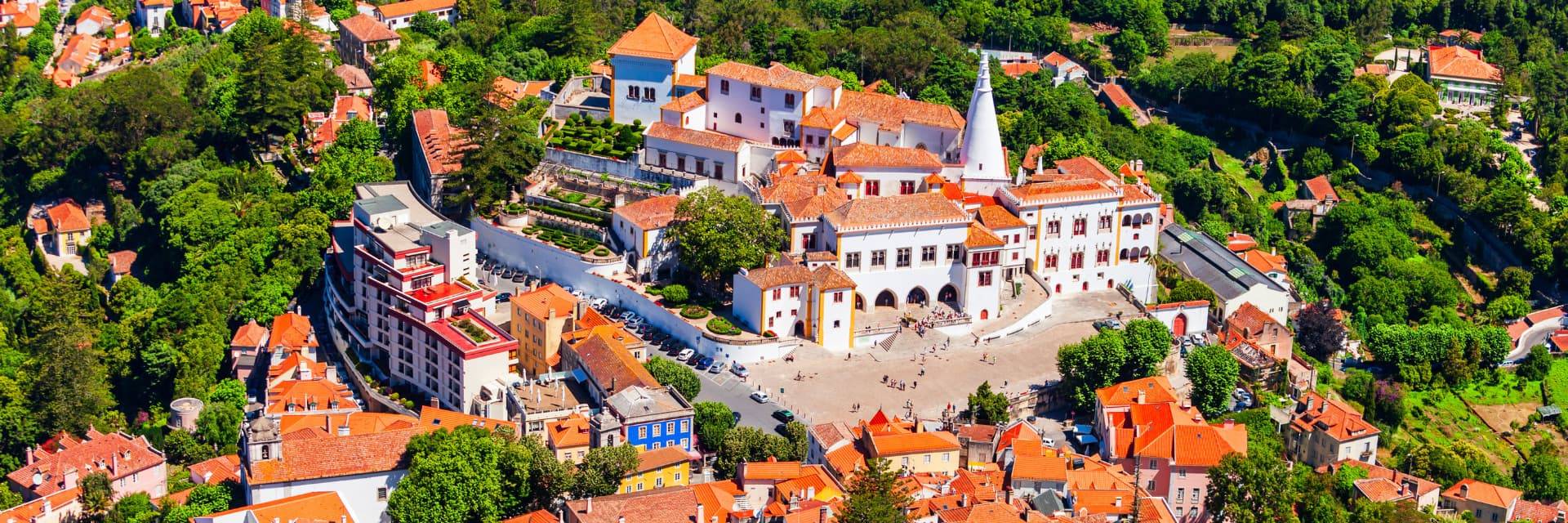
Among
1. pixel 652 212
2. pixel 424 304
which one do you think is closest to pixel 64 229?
pixel 424 304

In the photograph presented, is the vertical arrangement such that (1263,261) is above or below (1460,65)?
below

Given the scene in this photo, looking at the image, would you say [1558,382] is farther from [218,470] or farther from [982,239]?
[218,470]

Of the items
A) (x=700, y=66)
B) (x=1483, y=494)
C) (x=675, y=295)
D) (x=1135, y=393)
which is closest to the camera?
(x=1135, y=393)

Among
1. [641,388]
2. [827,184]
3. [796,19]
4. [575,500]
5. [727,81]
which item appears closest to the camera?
[575,500]

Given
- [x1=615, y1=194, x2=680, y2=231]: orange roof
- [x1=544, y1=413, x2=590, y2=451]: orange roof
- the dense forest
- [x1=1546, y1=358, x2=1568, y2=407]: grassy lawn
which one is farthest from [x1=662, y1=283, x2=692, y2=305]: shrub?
[x1=1546, y1=358, x2=1568, y2=407]: grassy lawn

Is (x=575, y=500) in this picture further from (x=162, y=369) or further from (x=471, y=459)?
(x=162, y=369)

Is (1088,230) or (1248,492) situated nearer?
(1248,492)

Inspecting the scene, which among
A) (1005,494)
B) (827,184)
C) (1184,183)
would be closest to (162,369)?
(827,184)
